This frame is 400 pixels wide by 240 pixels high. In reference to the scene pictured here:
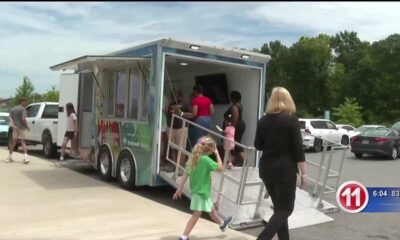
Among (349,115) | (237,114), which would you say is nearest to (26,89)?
(349,115)

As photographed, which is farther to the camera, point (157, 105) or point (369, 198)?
point (157, 105)

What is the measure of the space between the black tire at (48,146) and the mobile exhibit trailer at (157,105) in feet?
9.18

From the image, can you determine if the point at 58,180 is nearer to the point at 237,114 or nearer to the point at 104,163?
the point at 104,163

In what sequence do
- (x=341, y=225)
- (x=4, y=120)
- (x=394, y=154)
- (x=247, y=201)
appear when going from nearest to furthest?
(x=341, y=225)
(x=247, y=201)
(x=394, y=154)
(x=4, y=120)

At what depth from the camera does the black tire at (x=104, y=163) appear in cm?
1073

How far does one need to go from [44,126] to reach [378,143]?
487 inches

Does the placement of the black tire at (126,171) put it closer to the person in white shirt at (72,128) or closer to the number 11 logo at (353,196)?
the person in white shirt at (72,128)

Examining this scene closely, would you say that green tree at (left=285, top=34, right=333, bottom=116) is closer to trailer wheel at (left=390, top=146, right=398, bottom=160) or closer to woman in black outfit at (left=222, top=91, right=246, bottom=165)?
trailer wheel at (left=390, top=146, right=398, bottom=160)

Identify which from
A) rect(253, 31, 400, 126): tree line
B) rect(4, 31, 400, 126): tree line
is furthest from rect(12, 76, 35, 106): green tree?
rect(253, 31, 400, 126): tree line

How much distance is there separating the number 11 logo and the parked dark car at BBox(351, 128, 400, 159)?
14194mm

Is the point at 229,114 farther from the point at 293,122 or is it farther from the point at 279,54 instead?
the point at 279,54

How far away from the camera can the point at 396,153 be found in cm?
2048

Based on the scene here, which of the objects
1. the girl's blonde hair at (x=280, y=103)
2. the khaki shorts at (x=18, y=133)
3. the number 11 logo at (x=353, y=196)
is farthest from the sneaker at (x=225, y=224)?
the khaki shorts at (x=18, y=133)

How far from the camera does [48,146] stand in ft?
51.5
